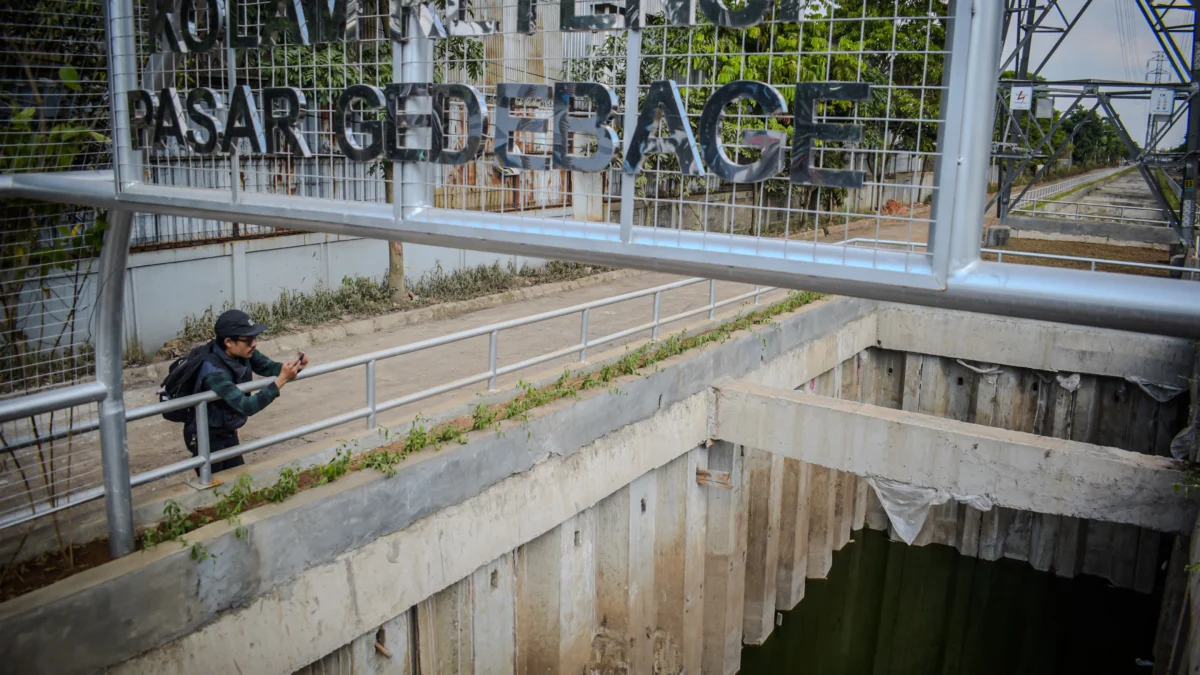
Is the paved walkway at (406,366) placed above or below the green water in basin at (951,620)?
above

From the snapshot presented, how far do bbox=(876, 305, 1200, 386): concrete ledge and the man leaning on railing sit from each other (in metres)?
11.5

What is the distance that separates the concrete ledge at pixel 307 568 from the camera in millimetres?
5129

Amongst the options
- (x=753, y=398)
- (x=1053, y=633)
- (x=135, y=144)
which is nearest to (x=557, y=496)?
(x=753, y=398)

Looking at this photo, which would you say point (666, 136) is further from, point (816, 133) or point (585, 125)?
point (816, 133)

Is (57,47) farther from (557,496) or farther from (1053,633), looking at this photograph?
(1053,633)

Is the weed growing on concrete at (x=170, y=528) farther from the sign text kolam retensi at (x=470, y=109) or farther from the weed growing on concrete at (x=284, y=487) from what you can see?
the sign text kolam retensi at (x=470, y=109)

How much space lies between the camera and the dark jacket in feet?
20.2

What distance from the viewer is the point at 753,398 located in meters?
10.9

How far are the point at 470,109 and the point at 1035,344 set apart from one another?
1340cm

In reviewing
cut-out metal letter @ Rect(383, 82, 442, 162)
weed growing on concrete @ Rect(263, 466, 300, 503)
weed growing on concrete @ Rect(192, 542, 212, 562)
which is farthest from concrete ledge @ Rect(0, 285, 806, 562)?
cut-out metal letter @ Rect(383, 82, 442, 162)

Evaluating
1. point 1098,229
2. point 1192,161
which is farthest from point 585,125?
point 1098,229

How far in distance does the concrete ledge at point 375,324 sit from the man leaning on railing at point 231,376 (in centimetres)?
391

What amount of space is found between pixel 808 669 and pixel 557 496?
269 inches

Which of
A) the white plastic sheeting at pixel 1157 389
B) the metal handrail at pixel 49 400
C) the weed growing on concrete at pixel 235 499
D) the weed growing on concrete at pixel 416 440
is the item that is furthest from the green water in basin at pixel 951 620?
the metal handrail at pixel 49 400
